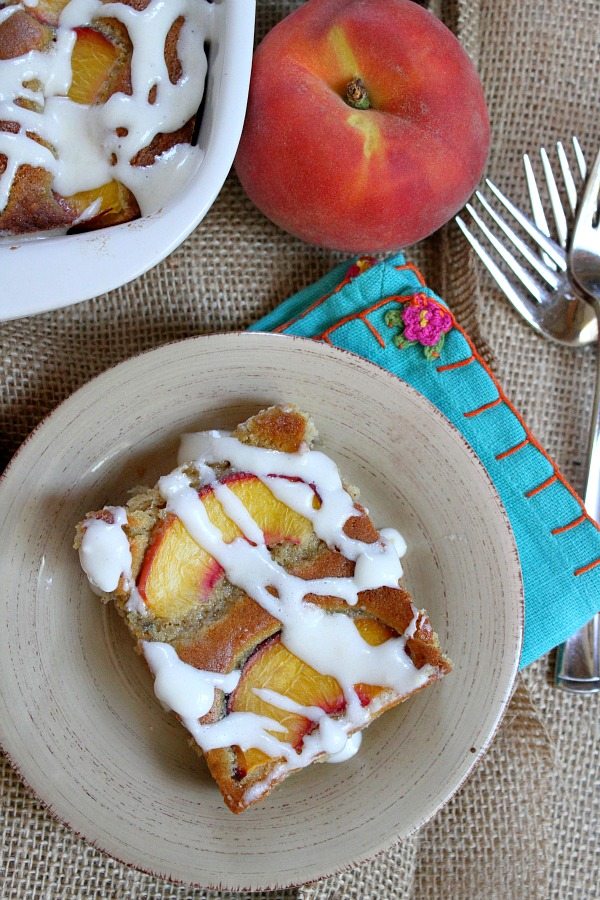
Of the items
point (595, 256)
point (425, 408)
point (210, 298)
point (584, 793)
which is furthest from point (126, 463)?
point (584, 793)

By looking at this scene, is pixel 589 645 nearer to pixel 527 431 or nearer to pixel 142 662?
pixel 527 431

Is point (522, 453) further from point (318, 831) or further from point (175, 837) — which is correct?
point (175, 837)

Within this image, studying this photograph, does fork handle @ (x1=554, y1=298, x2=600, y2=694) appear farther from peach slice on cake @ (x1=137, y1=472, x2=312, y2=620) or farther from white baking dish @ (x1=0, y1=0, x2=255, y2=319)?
white baking dish @ (x1=0, y1=0, x2=255, y2=319)

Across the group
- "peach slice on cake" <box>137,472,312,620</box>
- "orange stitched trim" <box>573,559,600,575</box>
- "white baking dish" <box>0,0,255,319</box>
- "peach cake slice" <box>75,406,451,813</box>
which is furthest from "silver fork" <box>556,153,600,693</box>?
"white baking dish" <box>0,0,255,319</box>

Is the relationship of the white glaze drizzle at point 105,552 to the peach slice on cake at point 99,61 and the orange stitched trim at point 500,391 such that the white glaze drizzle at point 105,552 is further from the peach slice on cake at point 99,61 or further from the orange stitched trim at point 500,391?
the peach slice on cake at point 99,61

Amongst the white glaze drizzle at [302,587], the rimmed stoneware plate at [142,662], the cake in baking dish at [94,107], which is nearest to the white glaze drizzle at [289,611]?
the white glaze drizzle at [302,587]

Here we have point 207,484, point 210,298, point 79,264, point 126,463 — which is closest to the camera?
point 79,264

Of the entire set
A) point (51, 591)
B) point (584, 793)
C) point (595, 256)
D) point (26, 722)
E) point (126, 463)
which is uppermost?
point (595, 256)

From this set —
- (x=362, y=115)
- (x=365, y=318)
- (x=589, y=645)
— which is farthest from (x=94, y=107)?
(x=589, y=645)
